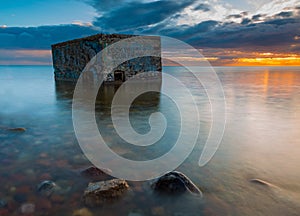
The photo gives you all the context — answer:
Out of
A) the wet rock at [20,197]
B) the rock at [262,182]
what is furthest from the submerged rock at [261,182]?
the wet rock at [20,197]

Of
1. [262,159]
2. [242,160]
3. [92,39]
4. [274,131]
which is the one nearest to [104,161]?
[242,160]

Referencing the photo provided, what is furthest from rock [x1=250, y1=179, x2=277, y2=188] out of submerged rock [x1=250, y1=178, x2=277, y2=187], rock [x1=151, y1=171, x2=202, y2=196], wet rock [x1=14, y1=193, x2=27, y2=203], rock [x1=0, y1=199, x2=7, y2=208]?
rock [x1=0, y1=199, x2=7, y2=208]

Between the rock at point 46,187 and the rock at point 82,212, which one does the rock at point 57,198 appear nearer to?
the rock at point 46,187

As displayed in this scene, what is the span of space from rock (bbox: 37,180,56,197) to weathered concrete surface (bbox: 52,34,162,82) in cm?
1999

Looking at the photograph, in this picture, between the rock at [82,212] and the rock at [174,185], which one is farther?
the rock at [174,185]

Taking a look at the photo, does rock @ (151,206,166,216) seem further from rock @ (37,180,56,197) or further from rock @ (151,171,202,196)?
rock @ (37,180,56,197)

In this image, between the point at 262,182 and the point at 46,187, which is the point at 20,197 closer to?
the point at 46,187

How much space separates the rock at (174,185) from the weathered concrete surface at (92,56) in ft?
67.1

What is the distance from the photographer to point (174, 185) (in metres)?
4.10

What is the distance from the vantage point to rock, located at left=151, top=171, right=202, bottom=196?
4.03 meters

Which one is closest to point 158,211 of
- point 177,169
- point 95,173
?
point 177,169

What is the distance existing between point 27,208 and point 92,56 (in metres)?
22.4

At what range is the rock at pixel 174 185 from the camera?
4031mm

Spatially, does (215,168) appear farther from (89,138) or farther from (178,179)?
(89,138)
